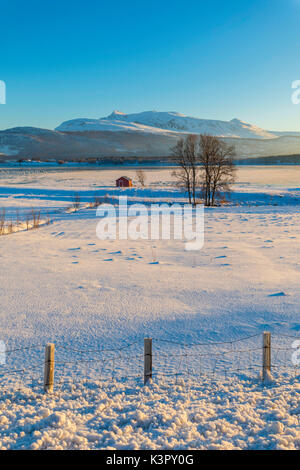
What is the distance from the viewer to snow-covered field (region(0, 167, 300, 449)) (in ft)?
13.5

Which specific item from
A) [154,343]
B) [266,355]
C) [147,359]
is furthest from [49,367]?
[266,355]

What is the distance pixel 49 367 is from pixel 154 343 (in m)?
2.33

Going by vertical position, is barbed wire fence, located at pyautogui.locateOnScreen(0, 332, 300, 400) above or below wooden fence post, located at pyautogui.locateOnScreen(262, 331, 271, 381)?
below

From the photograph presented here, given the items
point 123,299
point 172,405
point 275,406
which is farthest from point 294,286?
point 172,405

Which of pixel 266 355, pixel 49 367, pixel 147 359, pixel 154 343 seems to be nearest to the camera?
pixel 49 367

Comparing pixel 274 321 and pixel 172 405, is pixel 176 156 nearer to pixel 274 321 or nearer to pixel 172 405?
pixel 274 321

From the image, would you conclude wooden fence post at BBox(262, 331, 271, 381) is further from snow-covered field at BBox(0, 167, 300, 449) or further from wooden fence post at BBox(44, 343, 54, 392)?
wooden fence post at BBox(44, 343, 54, 392)

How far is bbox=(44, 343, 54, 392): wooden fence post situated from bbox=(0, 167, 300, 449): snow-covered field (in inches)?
5.8

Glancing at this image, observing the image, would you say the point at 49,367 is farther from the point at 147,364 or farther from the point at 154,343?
the point at 154,343

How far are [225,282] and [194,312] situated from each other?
92.6 inches

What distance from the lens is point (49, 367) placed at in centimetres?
499

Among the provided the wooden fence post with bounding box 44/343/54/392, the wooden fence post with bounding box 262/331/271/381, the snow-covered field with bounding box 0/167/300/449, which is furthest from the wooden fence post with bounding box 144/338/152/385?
the wooden fence post with bounding box 262/331/271/381

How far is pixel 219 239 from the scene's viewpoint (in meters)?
16.9

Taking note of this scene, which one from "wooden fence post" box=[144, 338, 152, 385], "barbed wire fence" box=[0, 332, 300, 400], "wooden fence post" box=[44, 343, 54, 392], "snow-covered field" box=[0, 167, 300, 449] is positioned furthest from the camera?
"barbed wire fence" box=[0, 332, 300, 400]
